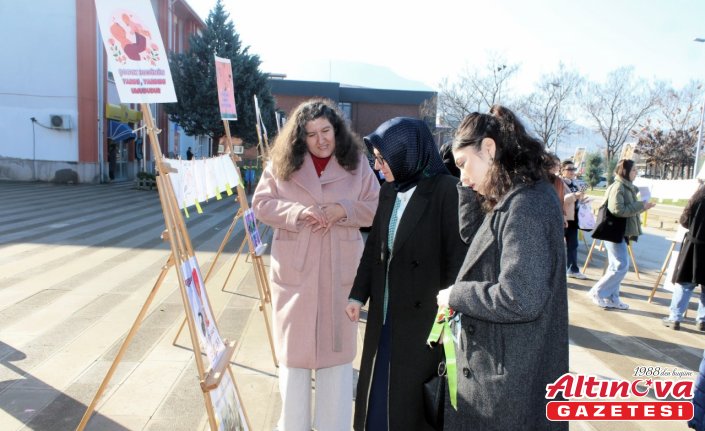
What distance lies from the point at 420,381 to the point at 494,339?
574 millimetres

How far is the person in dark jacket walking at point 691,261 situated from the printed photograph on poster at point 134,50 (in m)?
4.98

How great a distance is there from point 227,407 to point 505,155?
1.65m

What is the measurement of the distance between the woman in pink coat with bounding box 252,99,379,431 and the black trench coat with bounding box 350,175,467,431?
482 mm

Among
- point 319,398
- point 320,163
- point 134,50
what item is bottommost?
point 319,398

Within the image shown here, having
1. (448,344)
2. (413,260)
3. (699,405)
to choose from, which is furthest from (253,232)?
(699,405)

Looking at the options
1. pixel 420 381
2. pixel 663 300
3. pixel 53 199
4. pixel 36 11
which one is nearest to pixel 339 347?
pixel 420 381

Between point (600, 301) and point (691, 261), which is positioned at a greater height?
point (691, 261)

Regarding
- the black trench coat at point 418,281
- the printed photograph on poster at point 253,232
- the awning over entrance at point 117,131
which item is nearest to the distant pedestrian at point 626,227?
→ the printed photograph on poster at point 253,232

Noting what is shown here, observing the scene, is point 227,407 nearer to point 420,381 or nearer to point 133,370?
point 420,381

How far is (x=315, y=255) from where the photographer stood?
2.73 meters

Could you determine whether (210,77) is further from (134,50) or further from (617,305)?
(134,50)

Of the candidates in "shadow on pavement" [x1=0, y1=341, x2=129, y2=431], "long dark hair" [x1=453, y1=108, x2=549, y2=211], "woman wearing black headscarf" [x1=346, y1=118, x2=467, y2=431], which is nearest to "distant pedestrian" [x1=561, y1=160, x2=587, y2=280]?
"woman wearing black headscarf" [x1=346, y1=118, x2=467, y2=431]

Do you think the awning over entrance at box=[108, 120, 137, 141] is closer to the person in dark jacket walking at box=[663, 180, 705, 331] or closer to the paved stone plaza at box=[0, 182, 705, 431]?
the paved stone plaza at box=[0, 182, 705, 431]

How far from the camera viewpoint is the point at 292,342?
268 cm
